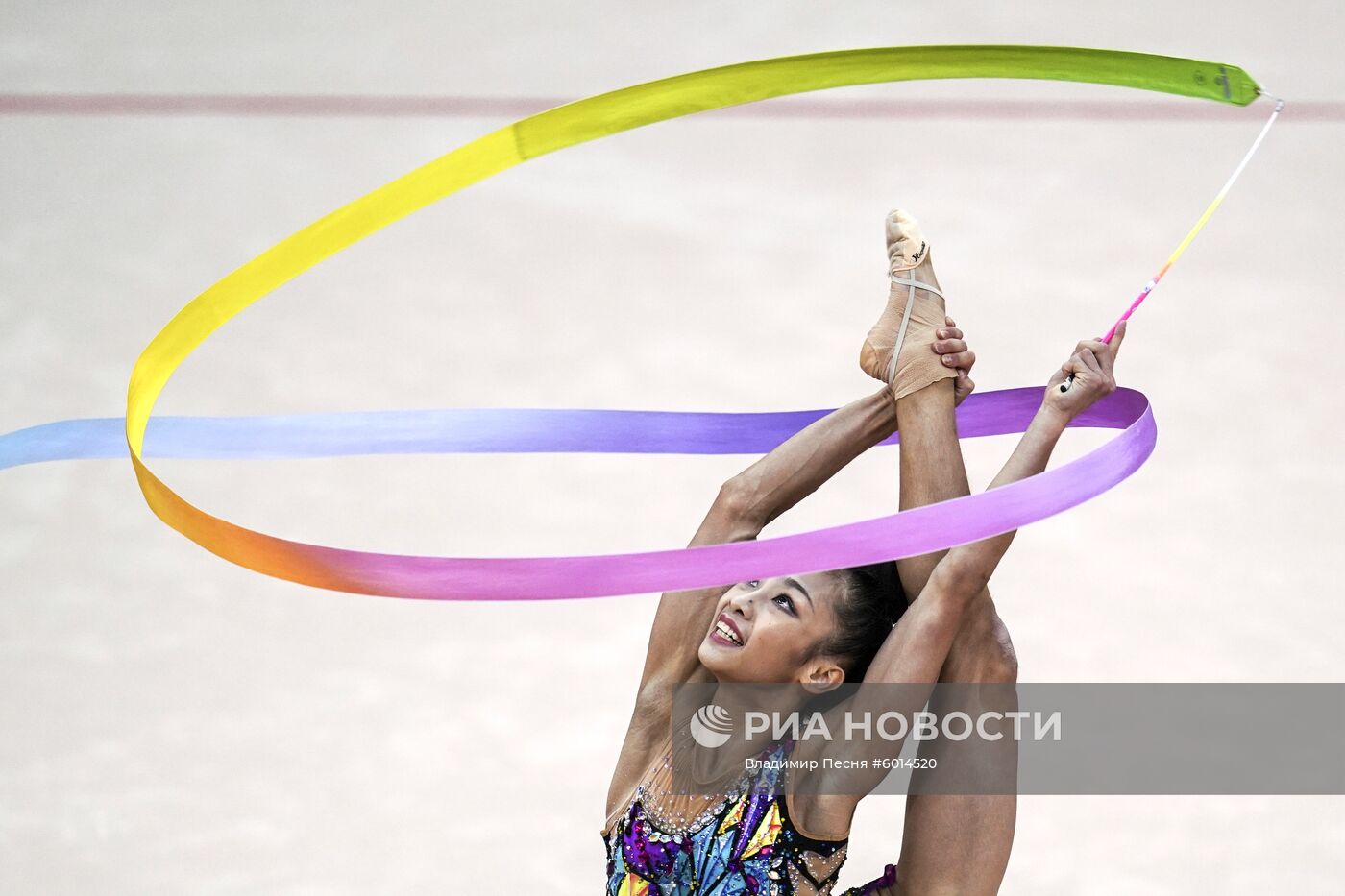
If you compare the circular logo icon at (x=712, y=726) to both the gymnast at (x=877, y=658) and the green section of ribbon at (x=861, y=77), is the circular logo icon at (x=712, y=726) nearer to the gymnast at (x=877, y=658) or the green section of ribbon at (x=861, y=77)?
the gymnast at (x=877, y=658)

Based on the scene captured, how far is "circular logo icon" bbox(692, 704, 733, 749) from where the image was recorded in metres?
2.13

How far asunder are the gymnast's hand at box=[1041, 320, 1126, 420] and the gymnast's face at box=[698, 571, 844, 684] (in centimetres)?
35

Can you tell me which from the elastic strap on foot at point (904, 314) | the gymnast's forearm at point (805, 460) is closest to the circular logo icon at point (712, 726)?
the gymnast's forearm at point (805, 460)

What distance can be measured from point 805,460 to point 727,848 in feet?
1.69

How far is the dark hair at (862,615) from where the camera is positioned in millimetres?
2123

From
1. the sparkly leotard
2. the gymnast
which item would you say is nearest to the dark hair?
the gymnast

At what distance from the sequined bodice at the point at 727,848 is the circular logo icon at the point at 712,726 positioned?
55 mm

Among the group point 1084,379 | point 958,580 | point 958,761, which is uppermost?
A: point 1084,379

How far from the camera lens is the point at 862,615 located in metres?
2.14

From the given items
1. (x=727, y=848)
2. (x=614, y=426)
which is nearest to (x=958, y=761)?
(x=727, y=848)

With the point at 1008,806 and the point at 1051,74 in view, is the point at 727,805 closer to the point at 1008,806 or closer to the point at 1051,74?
the point at 1008,806

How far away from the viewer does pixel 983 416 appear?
2414 mm

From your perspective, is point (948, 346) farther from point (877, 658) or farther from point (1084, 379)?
point (877, 658)

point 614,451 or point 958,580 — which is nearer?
point 958,580
